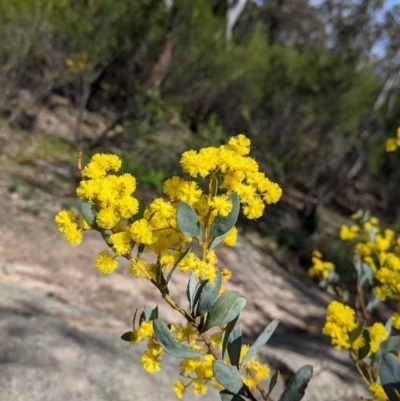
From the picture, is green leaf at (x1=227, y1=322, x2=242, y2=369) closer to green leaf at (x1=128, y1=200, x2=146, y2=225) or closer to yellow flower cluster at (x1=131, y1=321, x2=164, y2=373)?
yellow flower cluster at (x1=131, y1=321, x2=164, y2=373)

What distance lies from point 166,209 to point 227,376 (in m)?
0.32

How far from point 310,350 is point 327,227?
206 inches

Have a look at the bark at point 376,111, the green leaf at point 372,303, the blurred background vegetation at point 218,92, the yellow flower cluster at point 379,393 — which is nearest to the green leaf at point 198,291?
the yellow flower cluster at point 379,393

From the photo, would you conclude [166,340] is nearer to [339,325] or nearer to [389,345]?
[339,325]

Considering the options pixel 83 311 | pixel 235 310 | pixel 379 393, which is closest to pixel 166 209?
pixel 235 310

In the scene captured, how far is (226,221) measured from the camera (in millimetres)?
886

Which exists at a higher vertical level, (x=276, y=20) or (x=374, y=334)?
(x=276, y=20)

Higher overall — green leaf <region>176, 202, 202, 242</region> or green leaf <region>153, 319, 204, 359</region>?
green leaf <region>176, 202, 202, 242</region>

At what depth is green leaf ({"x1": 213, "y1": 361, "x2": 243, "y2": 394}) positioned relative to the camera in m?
0.88

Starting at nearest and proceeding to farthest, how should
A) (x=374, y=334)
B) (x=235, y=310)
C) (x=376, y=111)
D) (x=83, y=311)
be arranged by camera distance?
(x=235, y=310) → (x=374, y=334) → (x=83, y=311) → (x=376, y=111)

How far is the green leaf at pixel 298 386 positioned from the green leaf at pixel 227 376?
13cm

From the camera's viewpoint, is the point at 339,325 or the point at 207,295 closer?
A: the point at 207,295

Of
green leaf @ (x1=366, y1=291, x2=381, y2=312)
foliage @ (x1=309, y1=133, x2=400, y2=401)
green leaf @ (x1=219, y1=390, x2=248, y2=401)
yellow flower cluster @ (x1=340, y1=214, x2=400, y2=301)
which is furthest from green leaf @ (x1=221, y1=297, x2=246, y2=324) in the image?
green leaf @ (x1=366, y1=291, x2=381, y2=312)

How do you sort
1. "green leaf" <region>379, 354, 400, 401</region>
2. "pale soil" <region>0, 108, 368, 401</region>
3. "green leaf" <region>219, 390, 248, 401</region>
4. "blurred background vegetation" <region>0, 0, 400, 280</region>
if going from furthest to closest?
1. "blurred background vegetation" <region>0, 0, 400, 280</region>
2. "pale soil" <region>0, 108, 368, 401</region>
3. "green leaf" <region>379, 354, 400, 401</region>
4. "green leaf" <region>219, 390, 248, 401</region>
